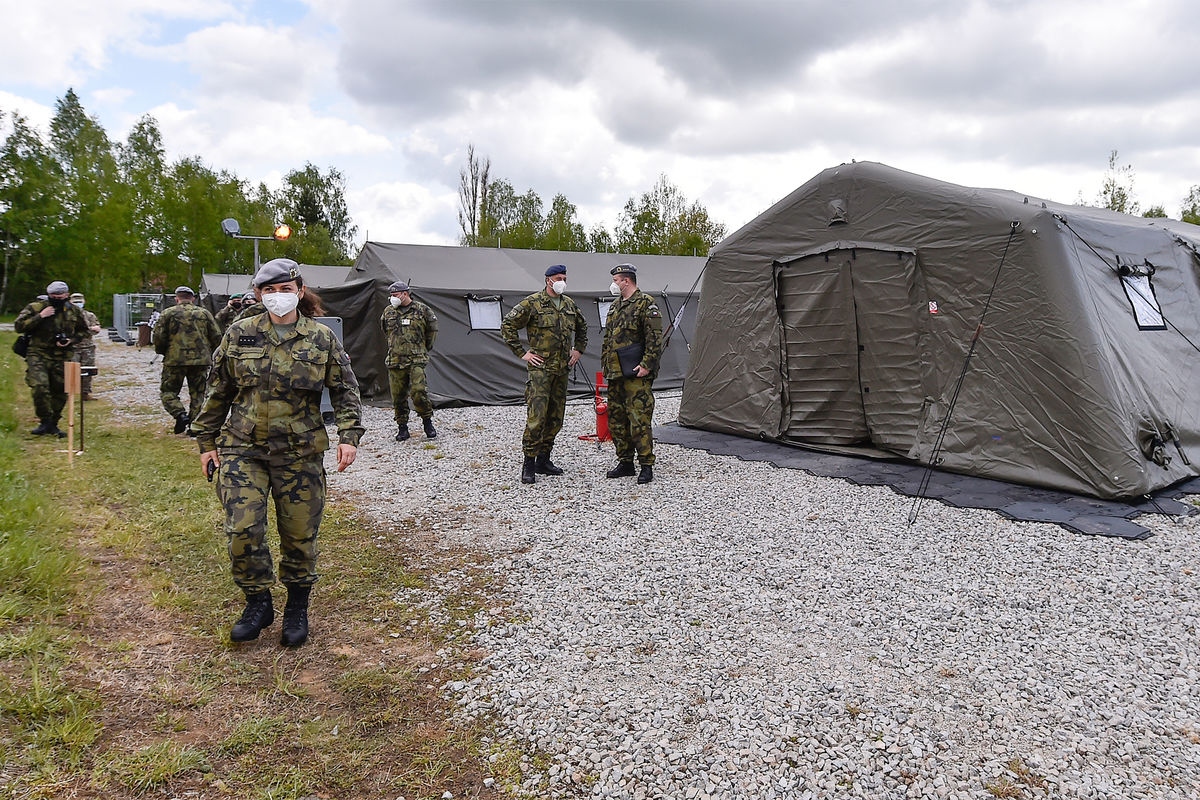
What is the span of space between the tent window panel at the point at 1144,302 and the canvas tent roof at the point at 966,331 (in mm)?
21

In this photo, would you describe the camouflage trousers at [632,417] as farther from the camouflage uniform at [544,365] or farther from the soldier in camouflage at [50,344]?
the soldier in camouflage at [50,344]

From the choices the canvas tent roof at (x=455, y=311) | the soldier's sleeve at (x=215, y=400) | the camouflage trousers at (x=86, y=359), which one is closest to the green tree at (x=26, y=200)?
the camouflage trousers at (x=86, y=359)

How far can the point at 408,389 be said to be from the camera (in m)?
9.12

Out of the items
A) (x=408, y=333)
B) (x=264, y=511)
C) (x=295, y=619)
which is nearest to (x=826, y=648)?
(x=295, y=619)

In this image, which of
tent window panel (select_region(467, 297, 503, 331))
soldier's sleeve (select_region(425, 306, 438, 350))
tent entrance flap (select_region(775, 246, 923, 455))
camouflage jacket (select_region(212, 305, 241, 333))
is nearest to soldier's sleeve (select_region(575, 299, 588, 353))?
tent entrance flap (select_region(775, 246, 923, 455))

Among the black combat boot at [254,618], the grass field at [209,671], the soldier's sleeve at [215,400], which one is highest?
the soldier's sleeve at [215,400]

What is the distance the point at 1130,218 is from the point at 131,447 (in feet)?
36.9

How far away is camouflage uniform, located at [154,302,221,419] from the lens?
28.1 feet

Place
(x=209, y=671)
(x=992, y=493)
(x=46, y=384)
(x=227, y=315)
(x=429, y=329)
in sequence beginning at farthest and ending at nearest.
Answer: (x=429, y=329) → (x=227, y=315) → (x=46, y=384) → (x=992, y=493) → (x=209, y=671)

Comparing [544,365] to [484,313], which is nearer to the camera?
[544,365]

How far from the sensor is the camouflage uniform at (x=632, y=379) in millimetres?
6672

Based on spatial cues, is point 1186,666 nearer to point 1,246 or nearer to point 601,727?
point 601,727

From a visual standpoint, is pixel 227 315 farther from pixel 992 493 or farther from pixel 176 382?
pixel 992 493

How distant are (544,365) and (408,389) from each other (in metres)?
2.99
